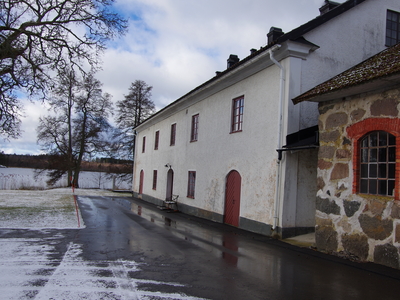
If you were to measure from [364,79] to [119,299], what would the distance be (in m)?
5.88

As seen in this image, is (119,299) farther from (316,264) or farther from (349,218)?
(349,218)

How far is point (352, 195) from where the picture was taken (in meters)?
7.27

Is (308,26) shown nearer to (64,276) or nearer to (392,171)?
(392,171)

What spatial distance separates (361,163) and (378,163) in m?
0.40

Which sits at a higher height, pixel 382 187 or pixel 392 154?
pixel 392 154

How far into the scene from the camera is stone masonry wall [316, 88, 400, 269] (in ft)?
21.1

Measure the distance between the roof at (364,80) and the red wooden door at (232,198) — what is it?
4712 mm

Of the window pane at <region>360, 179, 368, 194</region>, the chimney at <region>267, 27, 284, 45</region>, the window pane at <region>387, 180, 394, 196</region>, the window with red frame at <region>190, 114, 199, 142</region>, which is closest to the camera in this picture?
the window pane at <region>387, 180, 394, 196</region>

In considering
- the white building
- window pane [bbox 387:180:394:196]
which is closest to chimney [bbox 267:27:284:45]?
the white building

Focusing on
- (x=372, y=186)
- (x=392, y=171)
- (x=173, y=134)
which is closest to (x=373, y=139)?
(x=392, y=171)

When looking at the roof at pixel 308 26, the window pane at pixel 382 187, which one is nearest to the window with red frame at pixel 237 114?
the roof at pixel 308 26

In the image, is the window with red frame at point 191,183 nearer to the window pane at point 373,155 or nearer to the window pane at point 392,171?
the window pane at point 373,155

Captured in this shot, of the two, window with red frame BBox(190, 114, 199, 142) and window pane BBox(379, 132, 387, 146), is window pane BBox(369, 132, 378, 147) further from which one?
window with red frame BBox(190, 114, 199, 142)

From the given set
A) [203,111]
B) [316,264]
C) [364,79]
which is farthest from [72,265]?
[203,111]
